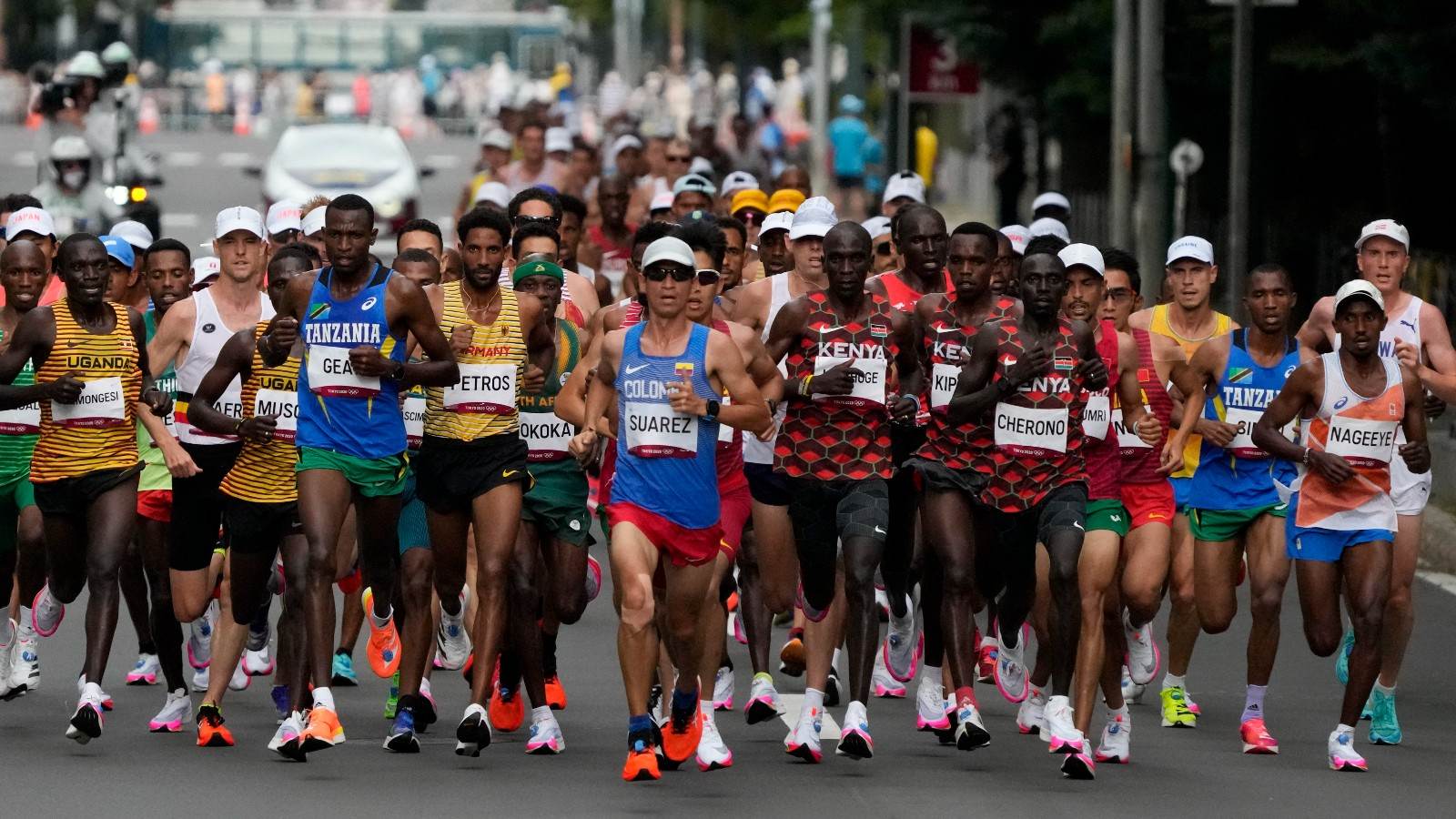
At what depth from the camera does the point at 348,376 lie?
1069cm

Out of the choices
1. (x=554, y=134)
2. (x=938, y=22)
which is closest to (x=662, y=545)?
(x=554, y=134)

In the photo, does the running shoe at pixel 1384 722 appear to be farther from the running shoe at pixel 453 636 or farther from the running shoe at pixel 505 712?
the running shoe at pixel 453 636

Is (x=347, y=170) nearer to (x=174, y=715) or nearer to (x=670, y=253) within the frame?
(x=174, y=715)

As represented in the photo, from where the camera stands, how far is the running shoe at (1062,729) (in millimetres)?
10469

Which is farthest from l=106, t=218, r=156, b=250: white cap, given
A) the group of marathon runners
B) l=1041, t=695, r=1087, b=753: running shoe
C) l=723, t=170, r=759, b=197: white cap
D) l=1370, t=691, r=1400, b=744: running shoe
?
l=723, t=170, r=759, b=197: white cap

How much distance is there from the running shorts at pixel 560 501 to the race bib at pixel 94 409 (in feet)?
5.23

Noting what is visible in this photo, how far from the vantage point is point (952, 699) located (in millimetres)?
11422

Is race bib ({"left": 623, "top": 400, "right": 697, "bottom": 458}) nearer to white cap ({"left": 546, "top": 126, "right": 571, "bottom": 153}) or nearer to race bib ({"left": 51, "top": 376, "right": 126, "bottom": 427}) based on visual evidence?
race bib ({"left": 51, "top": 376, "right": 126, "bottom": 427})

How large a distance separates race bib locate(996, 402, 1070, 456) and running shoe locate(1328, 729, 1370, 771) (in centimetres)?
145

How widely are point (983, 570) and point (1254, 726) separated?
118 centimetres

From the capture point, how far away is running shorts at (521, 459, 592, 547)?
11258mm

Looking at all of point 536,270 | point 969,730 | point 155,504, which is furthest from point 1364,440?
point 155,504

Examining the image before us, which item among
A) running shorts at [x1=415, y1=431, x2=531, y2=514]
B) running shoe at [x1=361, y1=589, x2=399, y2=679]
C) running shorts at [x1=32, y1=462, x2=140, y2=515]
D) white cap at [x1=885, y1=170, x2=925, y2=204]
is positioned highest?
white cap at [x1=885, y1=170, x2=925, y2=204]

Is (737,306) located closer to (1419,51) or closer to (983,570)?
(983,570)
